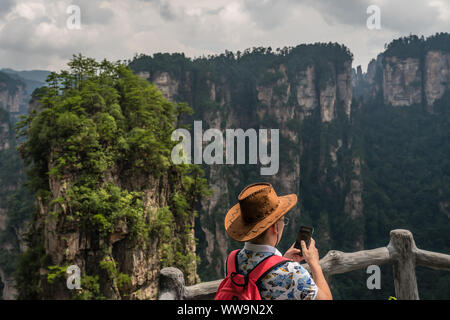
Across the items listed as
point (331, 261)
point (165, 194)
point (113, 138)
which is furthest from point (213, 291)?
point (165, 194)

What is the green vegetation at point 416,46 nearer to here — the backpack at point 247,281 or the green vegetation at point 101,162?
the green vegetation at point 101,162

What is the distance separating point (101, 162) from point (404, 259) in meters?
9.23

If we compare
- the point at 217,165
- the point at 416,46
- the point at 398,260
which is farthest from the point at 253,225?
the point at 416,46

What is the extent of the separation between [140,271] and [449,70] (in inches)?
2527

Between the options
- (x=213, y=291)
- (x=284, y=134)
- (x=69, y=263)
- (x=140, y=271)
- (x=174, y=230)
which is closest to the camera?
(x=213, y=291)

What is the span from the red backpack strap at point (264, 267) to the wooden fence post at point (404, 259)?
201cm

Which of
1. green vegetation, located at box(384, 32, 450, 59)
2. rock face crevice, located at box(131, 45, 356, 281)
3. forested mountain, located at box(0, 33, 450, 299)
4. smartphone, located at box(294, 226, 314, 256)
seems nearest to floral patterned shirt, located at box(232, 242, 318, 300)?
smartphone, located at box(294, 226, 314, 256)

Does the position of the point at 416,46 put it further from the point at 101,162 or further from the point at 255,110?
the point at 101,162

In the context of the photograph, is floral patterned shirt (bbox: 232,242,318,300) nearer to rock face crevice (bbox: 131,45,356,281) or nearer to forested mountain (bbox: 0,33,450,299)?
forested mountain (bbox: 0,33,450,299)

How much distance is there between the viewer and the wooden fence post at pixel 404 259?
3307 mm

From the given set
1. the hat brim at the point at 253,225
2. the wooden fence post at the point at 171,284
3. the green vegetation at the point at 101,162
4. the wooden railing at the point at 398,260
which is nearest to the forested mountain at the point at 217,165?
the green vegetation at the point at 101,162

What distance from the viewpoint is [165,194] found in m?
13.6

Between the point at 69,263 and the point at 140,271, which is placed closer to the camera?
the point at 69,263

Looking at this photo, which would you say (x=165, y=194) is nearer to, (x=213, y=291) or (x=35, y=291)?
(x=35, y=291)
